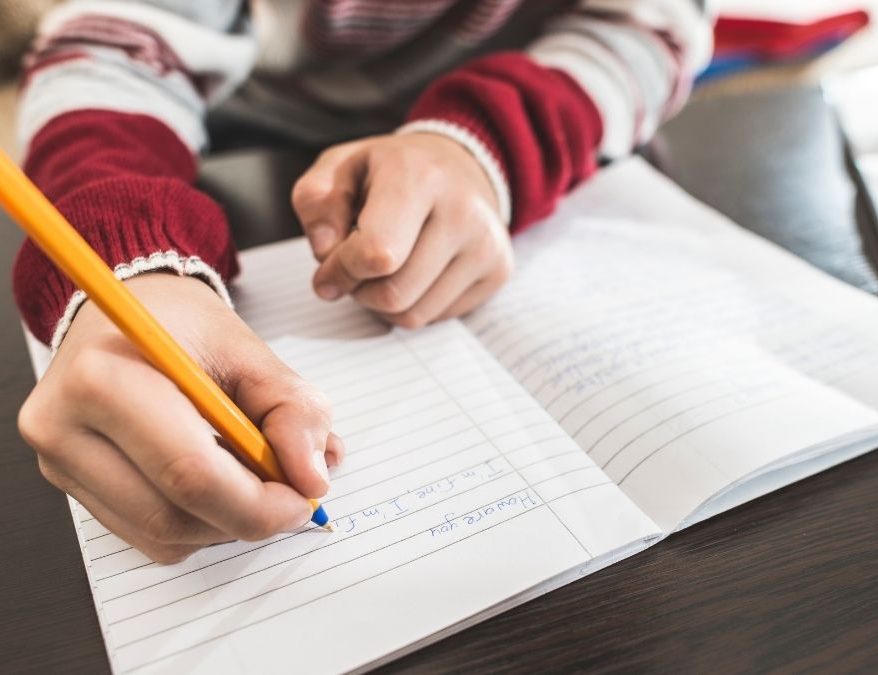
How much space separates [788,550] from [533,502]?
89 millimetres

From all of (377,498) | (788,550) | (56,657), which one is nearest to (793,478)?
(788,550)

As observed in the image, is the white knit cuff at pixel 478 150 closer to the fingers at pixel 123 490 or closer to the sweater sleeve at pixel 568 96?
the sweater sleeve at pixel 568 96

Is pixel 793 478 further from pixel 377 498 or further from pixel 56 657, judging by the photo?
pixel 56 657

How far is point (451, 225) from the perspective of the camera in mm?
345

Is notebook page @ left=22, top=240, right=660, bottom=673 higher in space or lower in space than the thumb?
lower

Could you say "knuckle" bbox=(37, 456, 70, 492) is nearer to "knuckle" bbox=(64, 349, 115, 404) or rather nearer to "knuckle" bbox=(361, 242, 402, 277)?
"knuckle" bbox=(64, 349, 115, 404)

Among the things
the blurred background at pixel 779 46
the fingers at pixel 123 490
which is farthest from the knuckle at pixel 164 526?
the blurred background at pixel 779 46

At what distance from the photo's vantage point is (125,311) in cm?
20

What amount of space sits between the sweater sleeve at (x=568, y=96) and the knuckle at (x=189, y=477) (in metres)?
0.25

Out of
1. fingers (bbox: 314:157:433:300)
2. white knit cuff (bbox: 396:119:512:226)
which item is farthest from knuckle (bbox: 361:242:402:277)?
white knit cuff (bbox: 396:119:512:226)

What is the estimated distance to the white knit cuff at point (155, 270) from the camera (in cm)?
27

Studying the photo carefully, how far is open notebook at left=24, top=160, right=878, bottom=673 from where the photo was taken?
0.22 m

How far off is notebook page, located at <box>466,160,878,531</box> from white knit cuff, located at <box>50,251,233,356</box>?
13 cm

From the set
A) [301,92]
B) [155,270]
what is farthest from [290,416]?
[301,92]
